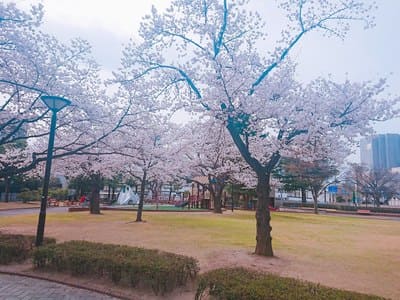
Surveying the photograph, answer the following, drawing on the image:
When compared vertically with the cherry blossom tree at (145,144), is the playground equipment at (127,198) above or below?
below

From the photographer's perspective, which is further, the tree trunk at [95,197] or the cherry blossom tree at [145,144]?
the tree trunk at [95,197]

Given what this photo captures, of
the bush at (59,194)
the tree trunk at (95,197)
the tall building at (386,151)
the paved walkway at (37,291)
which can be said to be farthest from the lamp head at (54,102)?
the tall building at (386,151)

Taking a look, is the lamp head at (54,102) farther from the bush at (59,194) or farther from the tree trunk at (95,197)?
the bush at (59,194)

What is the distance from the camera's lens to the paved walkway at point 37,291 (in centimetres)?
474

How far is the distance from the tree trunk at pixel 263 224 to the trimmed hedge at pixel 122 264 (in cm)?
293

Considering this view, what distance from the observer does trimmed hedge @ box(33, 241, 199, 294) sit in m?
5.00

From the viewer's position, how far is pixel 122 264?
526 cm

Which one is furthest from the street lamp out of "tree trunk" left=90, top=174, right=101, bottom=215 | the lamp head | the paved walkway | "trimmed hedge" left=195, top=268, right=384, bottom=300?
"tree trunk" left=90, top=174, right=101, bottom=215

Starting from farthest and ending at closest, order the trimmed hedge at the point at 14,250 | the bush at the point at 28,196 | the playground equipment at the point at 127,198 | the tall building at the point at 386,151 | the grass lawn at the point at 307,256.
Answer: the tall building at the point at 386,151
the playground equipment at the point at 127,198
the bush at the point at 28,196
the trimmed hedge at the point at 14,250
the grass lawn at the point at 307,256

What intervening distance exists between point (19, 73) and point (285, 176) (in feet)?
98.7

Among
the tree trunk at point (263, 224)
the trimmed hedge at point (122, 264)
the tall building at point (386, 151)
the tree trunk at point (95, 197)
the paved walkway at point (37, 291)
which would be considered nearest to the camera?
the paved walkway at point (37, 291)

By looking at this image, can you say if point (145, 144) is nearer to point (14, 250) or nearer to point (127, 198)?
point (14, 250)

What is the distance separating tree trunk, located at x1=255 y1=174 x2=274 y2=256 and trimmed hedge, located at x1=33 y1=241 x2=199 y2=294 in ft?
9.62

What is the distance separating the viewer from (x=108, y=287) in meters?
5.21
